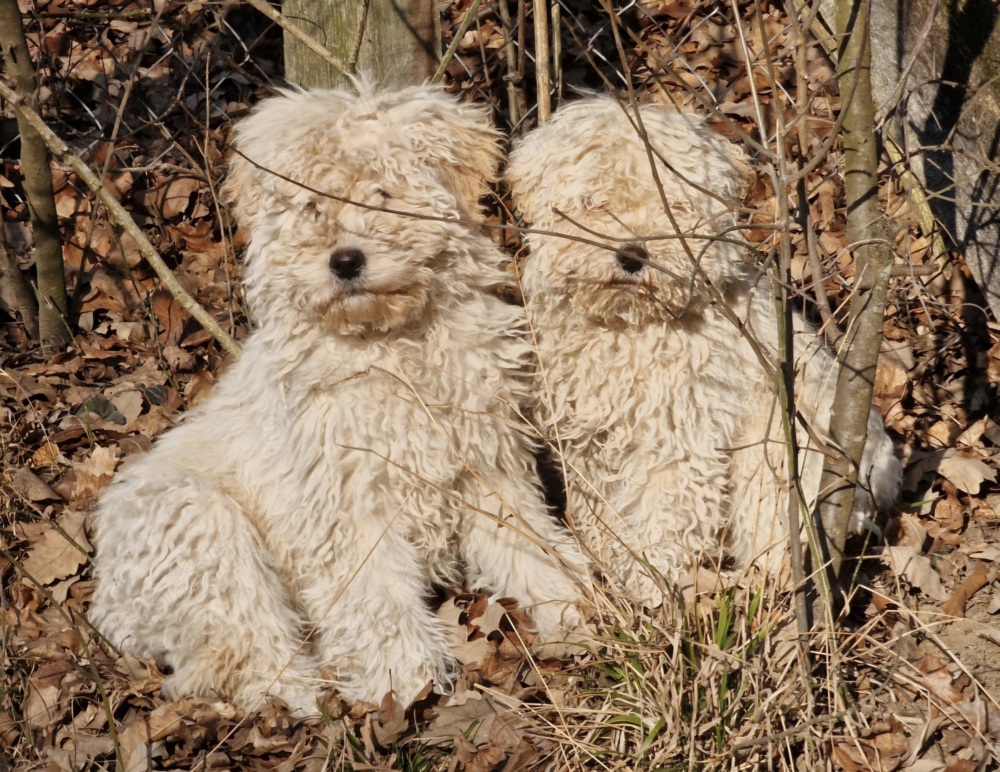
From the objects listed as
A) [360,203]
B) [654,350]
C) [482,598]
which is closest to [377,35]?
[360,203]

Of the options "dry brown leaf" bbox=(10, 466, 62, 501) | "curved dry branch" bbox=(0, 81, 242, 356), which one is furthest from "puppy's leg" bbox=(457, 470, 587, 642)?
"dry brown leaf" bbox=(10, 466, 62, 501)

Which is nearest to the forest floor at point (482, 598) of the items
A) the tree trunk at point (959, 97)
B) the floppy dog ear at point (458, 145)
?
the tree trunk at point (959, 97)

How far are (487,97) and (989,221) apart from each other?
2.26 metres

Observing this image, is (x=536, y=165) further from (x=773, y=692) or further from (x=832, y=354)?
(x=773, y=692)

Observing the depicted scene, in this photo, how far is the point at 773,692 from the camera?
297 centimetres

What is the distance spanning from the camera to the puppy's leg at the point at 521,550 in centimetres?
356

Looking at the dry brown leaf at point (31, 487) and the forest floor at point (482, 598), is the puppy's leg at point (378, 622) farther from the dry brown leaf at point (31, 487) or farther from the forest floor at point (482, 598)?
the dry brown leaf at point (31, 487)

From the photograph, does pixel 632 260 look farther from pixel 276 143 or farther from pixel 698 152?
pixel 276 143

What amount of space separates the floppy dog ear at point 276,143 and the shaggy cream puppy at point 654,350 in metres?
0.69

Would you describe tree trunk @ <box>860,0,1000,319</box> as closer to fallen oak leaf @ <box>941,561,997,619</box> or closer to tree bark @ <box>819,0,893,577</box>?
fallen oak leaf @ <box>941,561,997,619</box>

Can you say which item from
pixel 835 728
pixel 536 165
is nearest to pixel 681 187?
pixel 536 165

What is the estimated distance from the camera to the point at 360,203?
3.20 metres

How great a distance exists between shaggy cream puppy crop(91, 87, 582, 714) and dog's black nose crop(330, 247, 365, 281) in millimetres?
45

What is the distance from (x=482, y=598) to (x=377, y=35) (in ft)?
7.12
